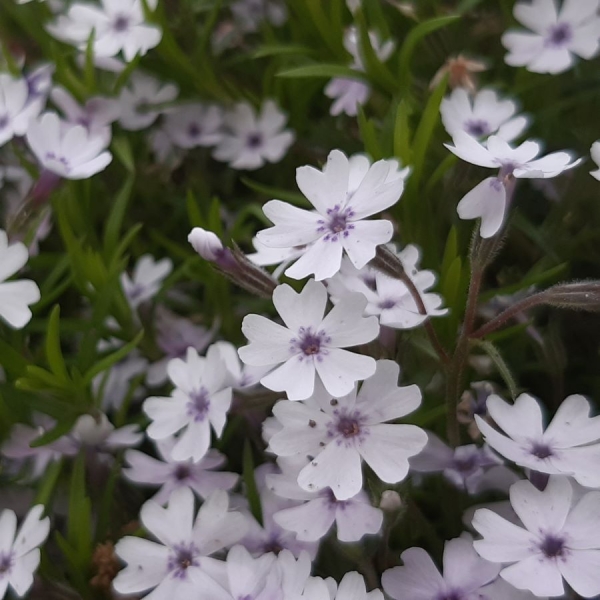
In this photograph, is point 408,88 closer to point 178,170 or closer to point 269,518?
point 178,170

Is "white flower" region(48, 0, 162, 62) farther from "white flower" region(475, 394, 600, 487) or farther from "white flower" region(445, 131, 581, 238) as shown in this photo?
"white flower" region(475, 394, 600, 487)

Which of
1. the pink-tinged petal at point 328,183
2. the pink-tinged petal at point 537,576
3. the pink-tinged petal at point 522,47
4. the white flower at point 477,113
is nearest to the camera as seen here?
the pink-tinged petal at point 537,576

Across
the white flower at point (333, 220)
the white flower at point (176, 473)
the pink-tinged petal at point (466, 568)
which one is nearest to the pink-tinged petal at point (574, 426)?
the pink-tinged petal at point (466, 568)

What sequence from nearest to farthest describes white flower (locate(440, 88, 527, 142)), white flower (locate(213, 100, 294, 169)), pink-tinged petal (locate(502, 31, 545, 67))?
white flower (locate(440, 88, 527, 142)) → pink-tinged petal (locate(502, 31, 545, 67)) → white flower (locate(213, 100, 294, 169))

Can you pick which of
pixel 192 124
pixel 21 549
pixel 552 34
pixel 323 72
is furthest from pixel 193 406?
pixel 552 34

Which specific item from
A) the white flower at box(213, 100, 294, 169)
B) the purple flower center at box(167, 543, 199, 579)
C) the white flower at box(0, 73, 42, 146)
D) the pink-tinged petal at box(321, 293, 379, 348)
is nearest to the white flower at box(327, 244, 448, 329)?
the pink-tinged petal at box(321, 293, 379, 348)

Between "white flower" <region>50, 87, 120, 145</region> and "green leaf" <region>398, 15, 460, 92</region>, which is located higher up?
"green leaf" <region>398, 15, 460, 92</region>

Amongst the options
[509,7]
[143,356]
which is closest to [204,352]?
[143,356]

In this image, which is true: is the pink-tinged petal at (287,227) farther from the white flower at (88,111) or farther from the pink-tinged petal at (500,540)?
the white flower at (88,111)

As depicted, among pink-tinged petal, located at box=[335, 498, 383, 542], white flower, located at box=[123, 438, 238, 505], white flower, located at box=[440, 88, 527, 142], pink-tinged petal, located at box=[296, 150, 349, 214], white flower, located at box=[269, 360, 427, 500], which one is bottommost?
white flower, located at box=[123, 438, 238, 505]
